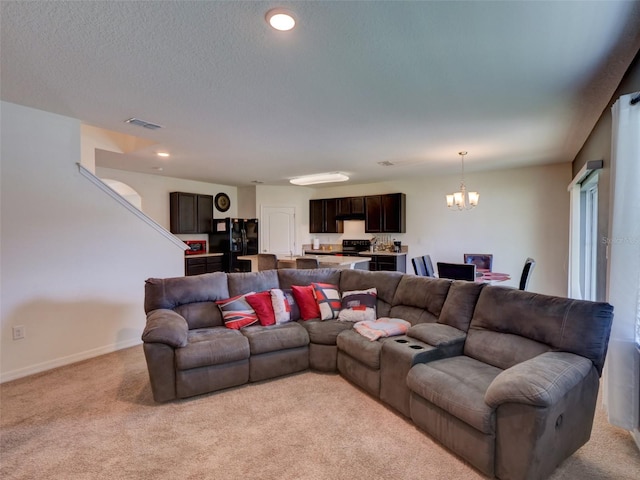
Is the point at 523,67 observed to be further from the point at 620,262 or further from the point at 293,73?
the point at 293,73

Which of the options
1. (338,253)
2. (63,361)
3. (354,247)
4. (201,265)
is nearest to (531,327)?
(63,361)

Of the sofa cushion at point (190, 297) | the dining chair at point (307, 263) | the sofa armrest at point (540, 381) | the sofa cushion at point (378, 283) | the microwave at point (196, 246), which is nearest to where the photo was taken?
A: the sofa armrest at point (540, 381)

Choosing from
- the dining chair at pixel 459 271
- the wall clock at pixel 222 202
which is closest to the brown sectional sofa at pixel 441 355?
the dining chair at pixel 459 271

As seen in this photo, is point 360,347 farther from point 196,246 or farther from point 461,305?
point 196,246

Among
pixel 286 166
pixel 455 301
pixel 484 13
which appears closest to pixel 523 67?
pixel 484 13

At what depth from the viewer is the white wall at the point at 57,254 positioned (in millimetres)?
3045

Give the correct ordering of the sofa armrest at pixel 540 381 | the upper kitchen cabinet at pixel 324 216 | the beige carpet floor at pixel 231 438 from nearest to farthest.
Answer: the sofa armrest at pixel 540 381 < the beige carpet floor at pixel 231 438 < the upper kitchen cabinet at pixel 324 216

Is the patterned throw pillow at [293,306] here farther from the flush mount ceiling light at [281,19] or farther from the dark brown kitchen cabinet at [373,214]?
the dark brown kitchen cabinet at [373,214]

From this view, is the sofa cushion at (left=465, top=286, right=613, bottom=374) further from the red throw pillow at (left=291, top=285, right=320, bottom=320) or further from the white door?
the white door

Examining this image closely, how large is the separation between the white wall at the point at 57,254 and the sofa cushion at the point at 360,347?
270cm

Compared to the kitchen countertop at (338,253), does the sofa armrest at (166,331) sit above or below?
below

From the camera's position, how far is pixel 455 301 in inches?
109

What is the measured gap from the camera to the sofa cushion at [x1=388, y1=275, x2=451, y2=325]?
9.75ft

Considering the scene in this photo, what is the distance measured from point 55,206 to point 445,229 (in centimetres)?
631
